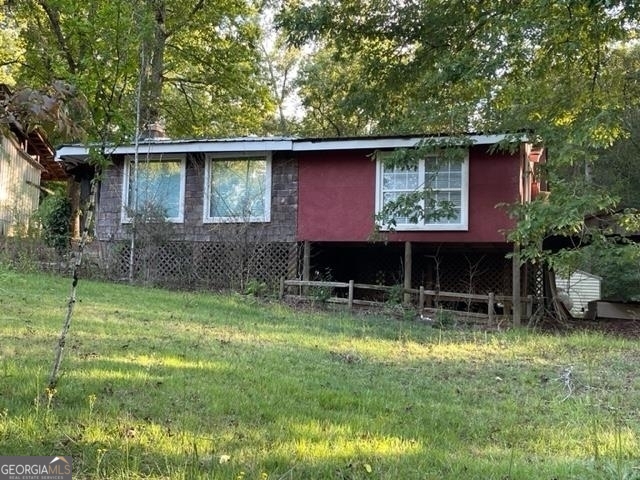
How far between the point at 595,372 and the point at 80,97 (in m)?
6.18

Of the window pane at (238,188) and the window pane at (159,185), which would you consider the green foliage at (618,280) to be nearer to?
the window pane at (238,188)

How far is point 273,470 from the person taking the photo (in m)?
3.07

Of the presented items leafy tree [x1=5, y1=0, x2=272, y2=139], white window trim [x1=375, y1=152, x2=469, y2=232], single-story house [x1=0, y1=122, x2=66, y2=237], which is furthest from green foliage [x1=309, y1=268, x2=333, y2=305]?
single-story house [x1=0, y1=122, x2=66, y2=237]

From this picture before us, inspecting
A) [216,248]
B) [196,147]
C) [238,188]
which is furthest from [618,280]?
[196,147]

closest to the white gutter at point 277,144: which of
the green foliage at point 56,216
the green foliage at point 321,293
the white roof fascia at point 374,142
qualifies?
the white roof fascia at point 374,142

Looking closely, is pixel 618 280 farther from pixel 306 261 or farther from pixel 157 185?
pixel 157 185

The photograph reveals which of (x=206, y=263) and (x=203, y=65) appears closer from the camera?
(x=206, y=263)

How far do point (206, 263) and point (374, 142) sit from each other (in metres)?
4.93

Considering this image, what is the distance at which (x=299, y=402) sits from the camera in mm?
4527

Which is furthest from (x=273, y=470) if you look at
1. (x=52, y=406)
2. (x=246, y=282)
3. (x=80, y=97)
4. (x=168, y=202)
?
(x=168, y=202)

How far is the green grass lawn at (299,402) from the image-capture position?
10.6ft

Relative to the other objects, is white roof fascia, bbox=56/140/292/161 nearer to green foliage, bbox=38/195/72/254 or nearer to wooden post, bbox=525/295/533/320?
green foliage, bbox=38/195/72/254

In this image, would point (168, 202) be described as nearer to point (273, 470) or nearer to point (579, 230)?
point (579, 230)

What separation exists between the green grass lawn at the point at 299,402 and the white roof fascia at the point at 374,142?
482cm
